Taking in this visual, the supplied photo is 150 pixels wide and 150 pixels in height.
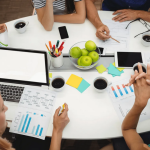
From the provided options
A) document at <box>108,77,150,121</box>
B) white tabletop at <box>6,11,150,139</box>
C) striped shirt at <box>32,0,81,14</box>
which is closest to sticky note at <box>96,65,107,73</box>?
white tabletop at <box>6,11,150,139</box>

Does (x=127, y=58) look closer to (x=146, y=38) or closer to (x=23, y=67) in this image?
(x=146, y=38)

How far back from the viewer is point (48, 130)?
97 cm

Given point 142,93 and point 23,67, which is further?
point 23,67

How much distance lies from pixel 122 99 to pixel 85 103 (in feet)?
0.83

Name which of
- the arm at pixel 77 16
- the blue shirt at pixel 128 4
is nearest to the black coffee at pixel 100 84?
the arm at pixel 77 16

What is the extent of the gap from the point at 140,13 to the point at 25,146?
1.48 metres

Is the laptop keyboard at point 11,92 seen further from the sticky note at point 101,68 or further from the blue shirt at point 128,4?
the blue shirt at point 128,4

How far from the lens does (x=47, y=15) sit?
133 cm

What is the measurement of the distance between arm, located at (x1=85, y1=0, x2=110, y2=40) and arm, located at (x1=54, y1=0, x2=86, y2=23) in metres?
0.07

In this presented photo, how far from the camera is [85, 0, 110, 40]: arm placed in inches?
50.6

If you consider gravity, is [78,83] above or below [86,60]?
below

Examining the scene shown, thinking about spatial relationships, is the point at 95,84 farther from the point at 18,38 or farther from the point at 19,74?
the point at 18,38

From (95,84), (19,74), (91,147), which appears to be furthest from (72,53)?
(91,147)

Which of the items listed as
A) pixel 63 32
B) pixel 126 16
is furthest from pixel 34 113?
pixel 126 16
